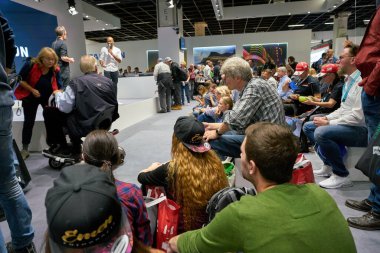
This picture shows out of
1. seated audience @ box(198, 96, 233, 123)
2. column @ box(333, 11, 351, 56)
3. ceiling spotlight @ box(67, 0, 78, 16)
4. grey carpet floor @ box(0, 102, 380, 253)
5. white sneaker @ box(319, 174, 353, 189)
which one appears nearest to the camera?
grey carpet floor @ box(0, 102, 380, 253)

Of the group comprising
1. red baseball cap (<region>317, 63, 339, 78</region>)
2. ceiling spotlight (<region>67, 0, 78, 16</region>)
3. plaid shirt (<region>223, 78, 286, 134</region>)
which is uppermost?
ceiling spotlight (<region>67, 0, 78, 16</region>)

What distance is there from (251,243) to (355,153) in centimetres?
243

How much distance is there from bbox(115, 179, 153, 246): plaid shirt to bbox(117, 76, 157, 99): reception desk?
9.43 m

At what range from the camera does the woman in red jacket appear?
11.8ft

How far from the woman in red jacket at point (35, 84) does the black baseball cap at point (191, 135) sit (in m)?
2.51

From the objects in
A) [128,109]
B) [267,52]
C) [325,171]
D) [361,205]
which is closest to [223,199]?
[361,205]

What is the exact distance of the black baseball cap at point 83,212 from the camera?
2.64 ft

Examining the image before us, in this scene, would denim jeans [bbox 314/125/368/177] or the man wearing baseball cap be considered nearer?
denim jeans [bbox 314/125/368/177]

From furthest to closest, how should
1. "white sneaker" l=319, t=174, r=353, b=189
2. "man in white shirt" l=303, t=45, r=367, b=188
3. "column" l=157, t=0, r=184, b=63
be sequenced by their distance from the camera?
"column" l=157, t=0, r=184, b=63 < "white sneaker" l=319, t=174, r=353, b=189 < "man in white shirt" l=303, t=45, r=367, b=188

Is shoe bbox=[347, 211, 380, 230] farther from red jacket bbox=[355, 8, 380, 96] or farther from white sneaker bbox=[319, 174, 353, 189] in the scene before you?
red jacket bbox=[355, 8, 380, 96]

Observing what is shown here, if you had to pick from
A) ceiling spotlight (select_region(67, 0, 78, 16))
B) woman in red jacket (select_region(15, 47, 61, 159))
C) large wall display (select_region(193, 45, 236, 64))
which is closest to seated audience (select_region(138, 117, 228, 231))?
woman in red jacket (select_region(15, 47, 61, 159))

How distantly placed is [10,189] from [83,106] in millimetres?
1751

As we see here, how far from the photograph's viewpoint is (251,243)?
0.91 m

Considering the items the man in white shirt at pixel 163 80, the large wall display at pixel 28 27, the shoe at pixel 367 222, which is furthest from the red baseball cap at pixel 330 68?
the large wall display at pixel 28 27
